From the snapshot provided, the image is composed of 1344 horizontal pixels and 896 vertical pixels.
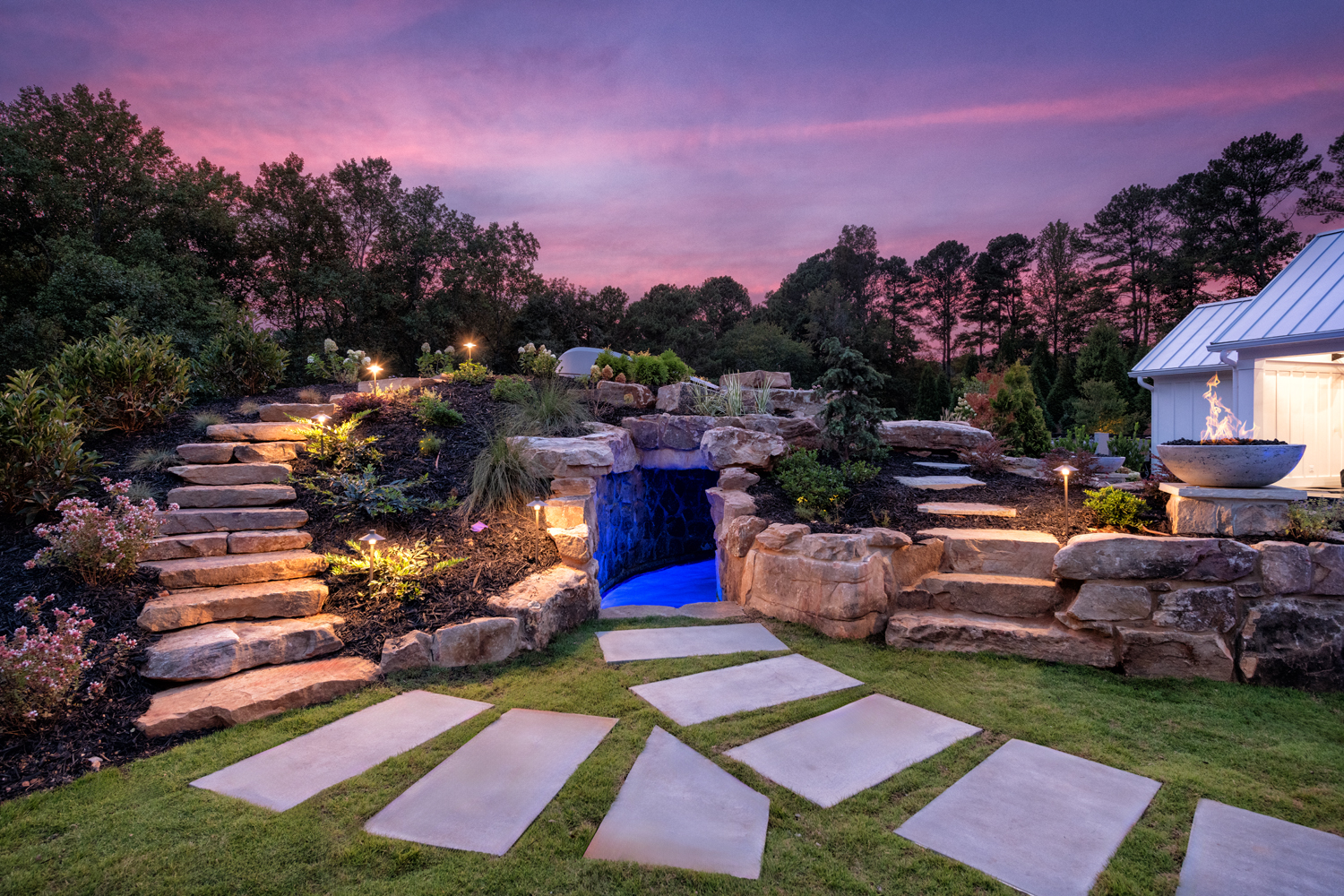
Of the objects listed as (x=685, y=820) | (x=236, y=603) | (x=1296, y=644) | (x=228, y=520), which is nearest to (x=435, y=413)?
(x=228, y=520)

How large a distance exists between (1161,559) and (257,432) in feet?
22.7

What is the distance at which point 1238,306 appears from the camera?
8945mm

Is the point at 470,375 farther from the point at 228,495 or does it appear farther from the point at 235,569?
the point at 235,569

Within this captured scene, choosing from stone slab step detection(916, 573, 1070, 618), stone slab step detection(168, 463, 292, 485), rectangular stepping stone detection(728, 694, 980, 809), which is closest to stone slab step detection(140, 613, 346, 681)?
stone slab step detection(168, 463, 292, 485)

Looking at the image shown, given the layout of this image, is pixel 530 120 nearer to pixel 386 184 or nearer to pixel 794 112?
pixel 794 112

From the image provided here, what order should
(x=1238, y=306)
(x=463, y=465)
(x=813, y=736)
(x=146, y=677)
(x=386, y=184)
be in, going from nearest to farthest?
(x=813, y=736), (x=146, y=677), (x=463, y=465), (x=1238, y=306), (x=386, y=184)

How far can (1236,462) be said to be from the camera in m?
3.37

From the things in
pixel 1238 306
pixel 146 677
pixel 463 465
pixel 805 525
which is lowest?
pixel 146 677

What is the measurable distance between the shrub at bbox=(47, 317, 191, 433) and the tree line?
7.83 meters

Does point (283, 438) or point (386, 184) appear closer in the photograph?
point (283, 438)

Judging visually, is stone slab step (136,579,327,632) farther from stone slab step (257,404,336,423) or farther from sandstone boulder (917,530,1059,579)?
sandstone boulder (917,530,1059,579)

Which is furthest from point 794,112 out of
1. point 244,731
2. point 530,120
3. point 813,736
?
point 244,731

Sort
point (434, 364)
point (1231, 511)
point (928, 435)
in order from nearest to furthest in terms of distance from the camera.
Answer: point (1231, 511) → point (928, 435) → point (434, 364)

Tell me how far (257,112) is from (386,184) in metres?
11.3
